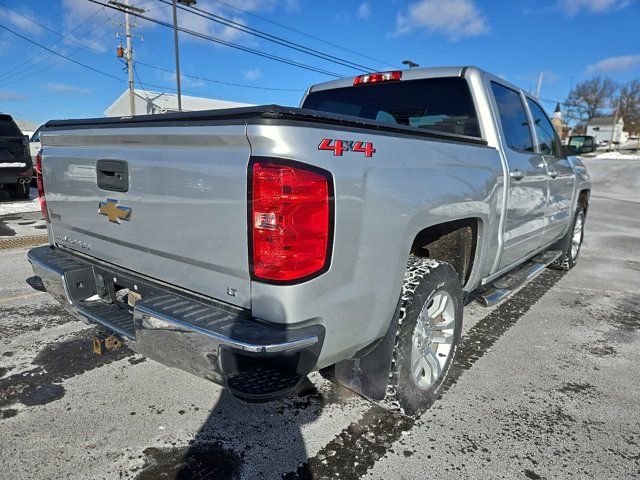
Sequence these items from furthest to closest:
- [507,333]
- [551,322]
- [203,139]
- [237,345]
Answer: [551,322] → [507,333] → [203,139] → [237,345]

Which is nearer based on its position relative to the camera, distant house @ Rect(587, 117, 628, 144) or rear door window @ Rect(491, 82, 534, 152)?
rear door window @ Rect(491, 82, 534, 152)

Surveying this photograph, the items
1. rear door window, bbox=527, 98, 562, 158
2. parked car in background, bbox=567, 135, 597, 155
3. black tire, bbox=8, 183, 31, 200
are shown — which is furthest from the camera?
black tire, bbox=8, 183, 31, 200

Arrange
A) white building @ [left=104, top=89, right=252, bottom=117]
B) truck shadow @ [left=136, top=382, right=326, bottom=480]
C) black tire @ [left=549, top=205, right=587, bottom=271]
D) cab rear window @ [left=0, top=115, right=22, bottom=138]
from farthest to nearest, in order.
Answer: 1. white building @ [left=104, top=89, right=252, bottom=117]
2. cab rear window @ [left=0, top=115, right=22, bottom=138]
3. black tire @ [left=549, top=205, right=587, bottom=271]
4. truck shadow @ [left=136, top=382, right=326, bottom=480]

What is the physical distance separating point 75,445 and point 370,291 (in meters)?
1.72

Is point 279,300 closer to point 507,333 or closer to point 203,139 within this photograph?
point 203,139

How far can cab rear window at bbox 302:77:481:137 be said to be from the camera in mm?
3373

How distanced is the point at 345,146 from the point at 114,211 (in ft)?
4.42

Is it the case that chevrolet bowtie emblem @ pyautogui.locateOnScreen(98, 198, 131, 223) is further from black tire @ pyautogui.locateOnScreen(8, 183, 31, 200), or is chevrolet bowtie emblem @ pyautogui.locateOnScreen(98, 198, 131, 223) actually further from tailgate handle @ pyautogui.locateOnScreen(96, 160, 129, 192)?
black tire @ pyautogui.locateOnScreen(8, 183, 31, 200)

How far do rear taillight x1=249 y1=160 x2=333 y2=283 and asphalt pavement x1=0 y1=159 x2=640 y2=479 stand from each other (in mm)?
1067

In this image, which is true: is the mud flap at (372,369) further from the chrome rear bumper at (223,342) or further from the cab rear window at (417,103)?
the cab rear window at (417,103)

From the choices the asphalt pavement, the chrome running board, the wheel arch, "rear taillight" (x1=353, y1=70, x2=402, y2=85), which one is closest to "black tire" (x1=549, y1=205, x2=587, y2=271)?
the chrome running board

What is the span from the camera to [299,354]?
176 centimetres

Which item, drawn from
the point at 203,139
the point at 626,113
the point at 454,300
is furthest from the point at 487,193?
the point at 626,113

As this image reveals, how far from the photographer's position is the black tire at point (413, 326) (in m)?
2.29
